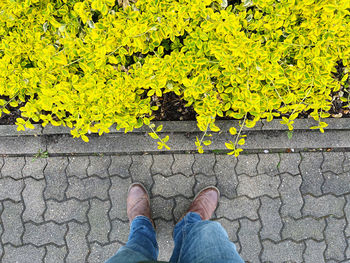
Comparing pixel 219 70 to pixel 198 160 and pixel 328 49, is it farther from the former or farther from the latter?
pixel 198 160

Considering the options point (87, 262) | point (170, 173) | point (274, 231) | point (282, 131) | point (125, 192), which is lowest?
point (87, 262)

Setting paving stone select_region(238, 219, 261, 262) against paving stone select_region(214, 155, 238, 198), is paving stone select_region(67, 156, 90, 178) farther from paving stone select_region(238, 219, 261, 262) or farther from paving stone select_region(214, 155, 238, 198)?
paving stone select_region(238, 219, 261, 262)

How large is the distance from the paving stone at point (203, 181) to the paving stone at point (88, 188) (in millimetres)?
865

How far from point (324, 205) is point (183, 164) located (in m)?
1.40

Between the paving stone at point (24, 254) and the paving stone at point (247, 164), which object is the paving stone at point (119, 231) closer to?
the paving stone at point (24, 254)

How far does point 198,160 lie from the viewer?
248 centimetres

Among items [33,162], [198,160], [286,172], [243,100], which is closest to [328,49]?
[243,100]

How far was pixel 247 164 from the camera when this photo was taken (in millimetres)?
2469

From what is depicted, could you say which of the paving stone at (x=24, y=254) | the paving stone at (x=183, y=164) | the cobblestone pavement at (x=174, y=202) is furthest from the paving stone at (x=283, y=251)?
the paving stone at (x=24, y=254)

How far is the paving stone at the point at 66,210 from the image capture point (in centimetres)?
246

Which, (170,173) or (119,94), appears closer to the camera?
(119,94)

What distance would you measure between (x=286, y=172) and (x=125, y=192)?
1.57 metres

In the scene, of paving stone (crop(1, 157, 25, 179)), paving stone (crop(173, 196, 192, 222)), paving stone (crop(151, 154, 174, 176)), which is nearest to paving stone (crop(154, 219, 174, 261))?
paving stone (crop(173, 196, 192, 222))

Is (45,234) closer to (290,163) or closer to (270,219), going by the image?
(270,219)
